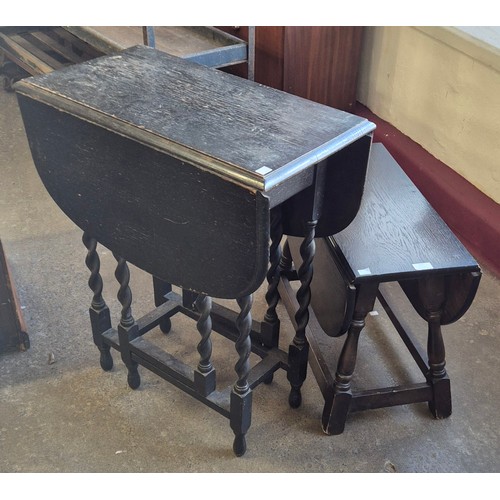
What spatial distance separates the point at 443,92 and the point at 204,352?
163 centimetres

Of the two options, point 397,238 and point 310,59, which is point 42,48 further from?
point 397,238

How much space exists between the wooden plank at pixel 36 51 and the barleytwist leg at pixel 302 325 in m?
2.44

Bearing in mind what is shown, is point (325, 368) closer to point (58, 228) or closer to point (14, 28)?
point (58, 228)

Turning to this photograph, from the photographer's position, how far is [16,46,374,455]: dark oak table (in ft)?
4.58

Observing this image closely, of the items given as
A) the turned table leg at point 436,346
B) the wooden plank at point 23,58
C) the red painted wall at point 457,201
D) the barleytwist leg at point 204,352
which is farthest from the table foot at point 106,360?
the wooden plank at point 23,58

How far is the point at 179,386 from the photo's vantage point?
189 centimetres

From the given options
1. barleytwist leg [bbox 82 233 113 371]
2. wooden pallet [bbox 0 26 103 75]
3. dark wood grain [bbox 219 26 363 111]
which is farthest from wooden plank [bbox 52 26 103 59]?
barleytwist leg [bbox 82 233 113 371]

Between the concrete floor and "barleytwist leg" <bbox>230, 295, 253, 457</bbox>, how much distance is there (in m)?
0.08

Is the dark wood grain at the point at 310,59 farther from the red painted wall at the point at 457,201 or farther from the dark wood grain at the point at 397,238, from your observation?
the dark wood grain at the point at 397,238

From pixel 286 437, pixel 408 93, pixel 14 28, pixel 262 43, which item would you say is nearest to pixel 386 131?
pixel 408 93

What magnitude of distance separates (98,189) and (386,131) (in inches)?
73.4

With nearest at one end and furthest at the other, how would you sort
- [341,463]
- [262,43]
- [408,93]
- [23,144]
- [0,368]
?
1. [341,463]
2. [0,368]
3. [408,93]
4. [262,43]
5. [23,144]

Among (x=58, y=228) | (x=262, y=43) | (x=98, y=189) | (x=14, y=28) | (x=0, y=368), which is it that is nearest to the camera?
(x=98, y=189)

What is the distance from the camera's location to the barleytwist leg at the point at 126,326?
1.88 m
